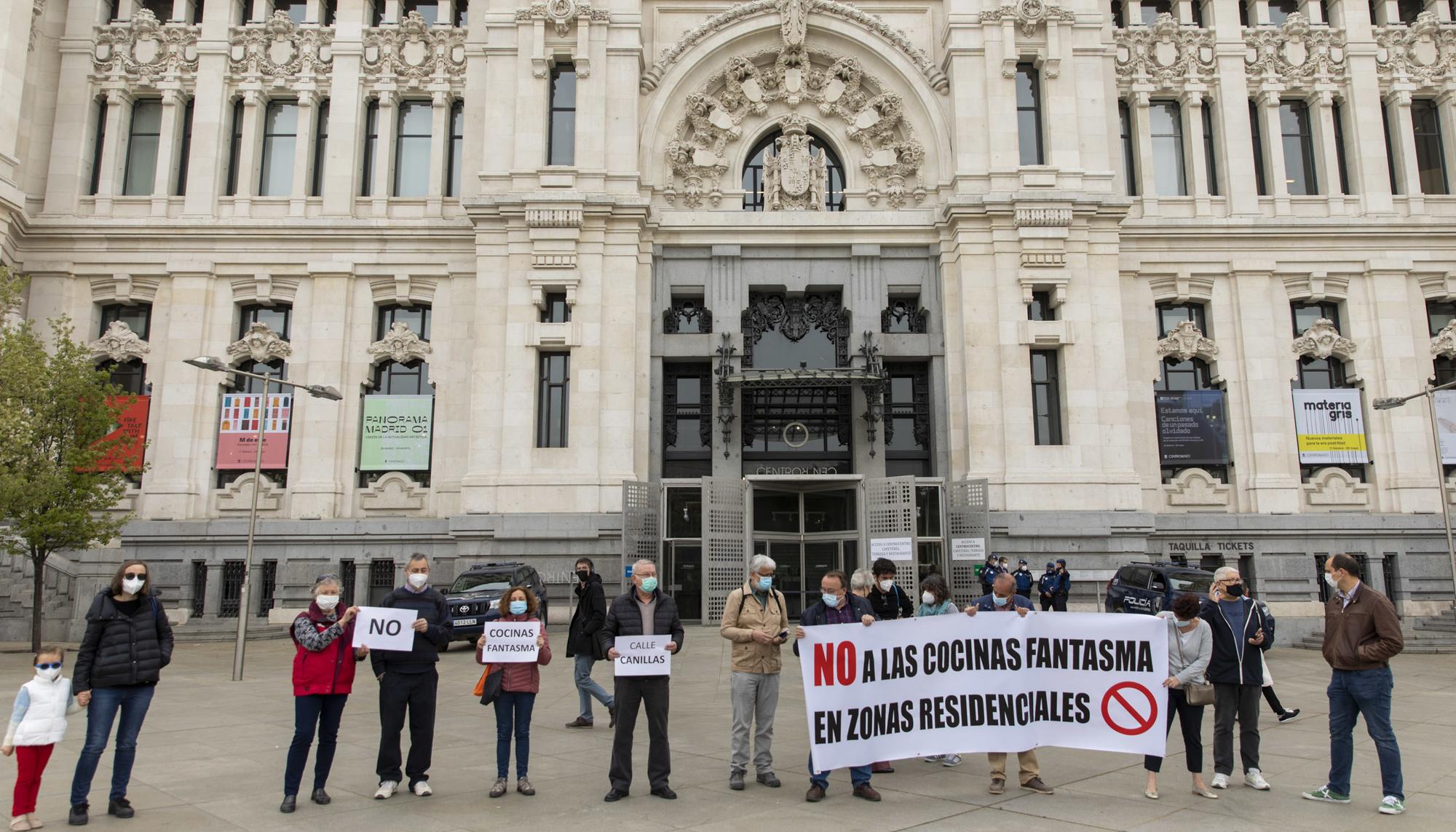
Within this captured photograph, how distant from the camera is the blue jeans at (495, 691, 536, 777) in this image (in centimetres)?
946

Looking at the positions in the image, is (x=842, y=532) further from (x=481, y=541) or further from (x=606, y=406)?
(x=481, y=541)

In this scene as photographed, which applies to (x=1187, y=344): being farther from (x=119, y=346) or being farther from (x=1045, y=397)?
(x=119, y=346)

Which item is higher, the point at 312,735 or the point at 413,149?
the point at 413,149

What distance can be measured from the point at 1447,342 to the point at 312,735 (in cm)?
3604

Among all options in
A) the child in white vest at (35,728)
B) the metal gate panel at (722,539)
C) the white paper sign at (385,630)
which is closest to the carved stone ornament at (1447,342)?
the metal gate panel at (722,539)

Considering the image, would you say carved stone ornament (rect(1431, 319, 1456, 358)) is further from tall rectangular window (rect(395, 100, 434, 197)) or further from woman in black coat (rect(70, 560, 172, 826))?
woman in black coat (rect(70, 560, 172, 826))

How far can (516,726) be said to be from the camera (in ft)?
31.8

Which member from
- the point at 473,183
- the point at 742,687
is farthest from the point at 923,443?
the point at 742,687

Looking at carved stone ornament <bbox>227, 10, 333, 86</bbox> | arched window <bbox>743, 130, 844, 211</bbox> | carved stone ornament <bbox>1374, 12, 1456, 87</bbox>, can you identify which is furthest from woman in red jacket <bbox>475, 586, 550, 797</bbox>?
carved stone ornament <bbox>1374, 12, 1456, 87</bbox>

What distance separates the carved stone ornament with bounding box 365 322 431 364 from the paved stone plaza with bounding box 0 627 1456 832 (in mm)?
17491

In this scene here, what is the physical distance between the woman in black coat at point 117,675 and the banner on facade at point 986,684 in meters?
6.39

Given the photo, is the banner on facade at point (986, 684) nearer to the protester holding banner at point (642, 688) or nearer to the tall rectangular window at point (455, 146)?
the protester holding banner at point (642, 688)

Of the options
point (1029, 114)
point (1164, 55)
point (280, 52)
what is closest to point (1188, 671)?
point (1029, 114)

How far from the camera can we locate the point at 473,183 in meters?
31.8
